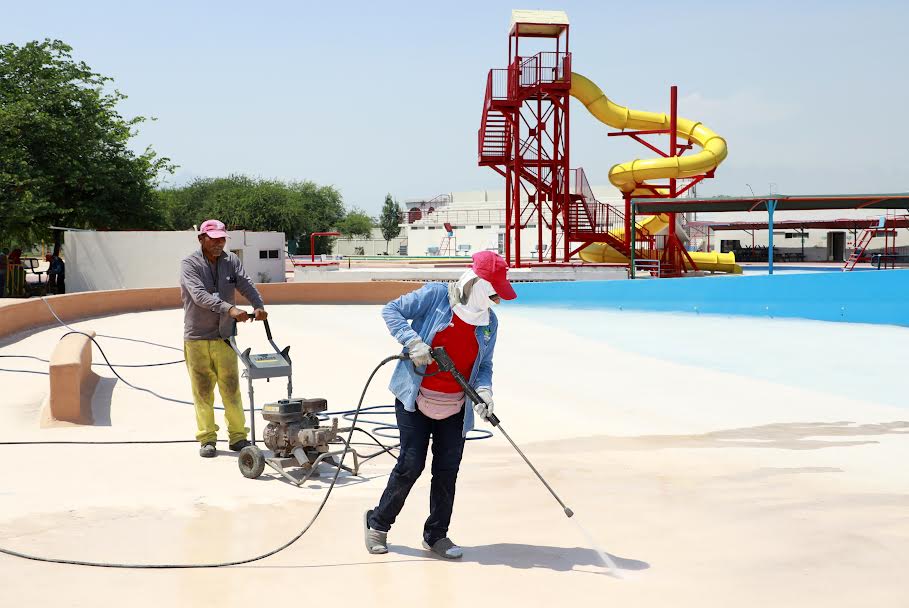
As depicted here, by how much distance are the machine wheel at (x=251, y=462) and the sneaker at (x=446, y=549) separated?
76.7 inches

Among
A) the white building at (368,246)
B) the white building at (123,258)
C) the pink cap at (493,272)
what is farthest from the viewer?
the white building at (368,246)

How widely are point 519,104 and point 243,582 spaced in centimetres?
3161

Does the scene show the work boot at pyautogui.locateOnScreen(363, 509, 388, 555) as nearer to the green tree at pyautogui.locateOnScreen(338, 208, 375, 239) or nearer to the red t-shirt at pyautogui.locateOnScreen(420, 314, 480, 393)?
the red t-shirt at pyautogui.locateOnScreen(420, 314, 480, 393)

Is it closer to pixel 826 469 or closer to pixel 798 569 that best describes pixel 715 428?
pixel 826 469

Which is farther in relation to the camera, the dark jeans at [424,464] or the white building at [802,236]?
A: the white building at [802,236]

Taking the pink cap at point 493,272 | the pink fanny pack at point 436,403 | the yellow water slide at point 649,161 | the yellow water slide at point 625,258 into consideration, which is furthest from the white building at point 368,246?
the pink cap at point 493,272

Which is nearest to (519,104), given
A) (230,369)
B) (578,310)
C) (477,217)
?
(578,310)

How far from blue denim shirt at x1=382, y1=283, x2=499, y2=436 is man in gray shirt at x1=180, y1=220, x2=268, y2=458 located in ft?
8.40

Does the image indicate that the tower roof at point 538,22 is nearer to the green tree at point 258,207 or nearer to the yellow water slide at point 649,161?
the yellow water slide at point 649,161

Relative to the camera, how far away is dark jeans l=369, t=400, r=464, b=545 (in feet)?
16.1

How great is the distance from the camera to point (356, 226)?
366 feet

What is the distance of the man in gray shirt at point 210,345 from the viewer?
283 inches

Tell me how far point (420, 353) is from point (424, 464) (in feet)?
2.42

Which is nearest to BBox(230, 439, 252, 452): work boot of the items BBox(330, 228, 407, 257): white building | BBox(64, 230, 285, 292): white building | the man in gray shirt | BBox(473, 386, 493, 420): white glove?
the man in gray shirt
